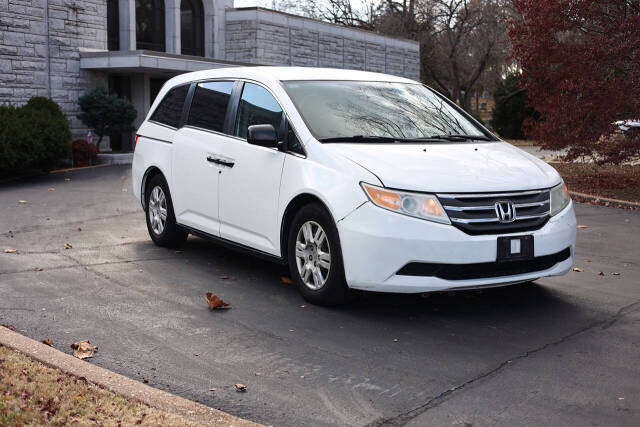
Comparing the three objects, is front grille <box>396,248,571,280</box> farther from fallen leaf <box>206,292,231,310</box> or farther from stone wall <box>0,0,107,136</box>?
stone wall <box>0,0,107,136</box>

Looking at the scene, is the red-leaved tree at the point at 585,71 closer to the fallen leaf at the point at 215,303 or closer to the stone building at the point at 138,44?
the fallen leaf at the point at 215,303

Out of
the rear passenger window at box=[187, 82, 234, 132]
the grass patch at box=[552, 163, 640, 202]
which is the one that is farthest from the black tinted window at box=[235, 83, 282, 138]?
the grass patch at box=[552, 163, 640, 202]

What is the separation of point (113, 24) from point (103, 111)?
5120mm

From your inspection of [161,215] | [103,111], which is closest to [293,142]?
[161,215]

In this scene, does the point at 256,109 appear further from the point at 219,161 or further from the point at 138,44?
the point at 138,44

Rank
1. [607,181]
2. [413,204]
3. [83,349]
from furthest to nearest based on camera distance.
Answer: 1. [607,181]
2. [413,204]
3. [83,349]

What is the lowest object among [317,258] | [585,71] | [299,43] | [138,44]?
[317,258]

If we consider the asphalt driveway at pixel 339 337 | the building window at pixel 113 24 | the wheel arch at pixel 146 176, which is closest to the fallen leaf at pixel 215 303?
Answer: the asphalt driveway at pixel 339 337

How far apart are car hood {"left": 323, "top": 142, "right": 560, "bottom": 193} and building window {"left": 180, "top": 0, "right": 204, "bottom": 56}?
24585mm

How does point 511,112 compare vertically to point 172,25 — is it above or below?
below

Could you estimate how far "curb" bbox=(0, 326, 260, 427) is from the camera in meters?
4.27

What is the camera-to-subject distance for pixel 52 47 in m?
22.6

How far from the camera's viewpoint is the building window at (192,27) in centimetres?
3017

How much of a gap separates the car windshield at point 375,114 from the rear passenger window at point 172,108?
1.83 meters
